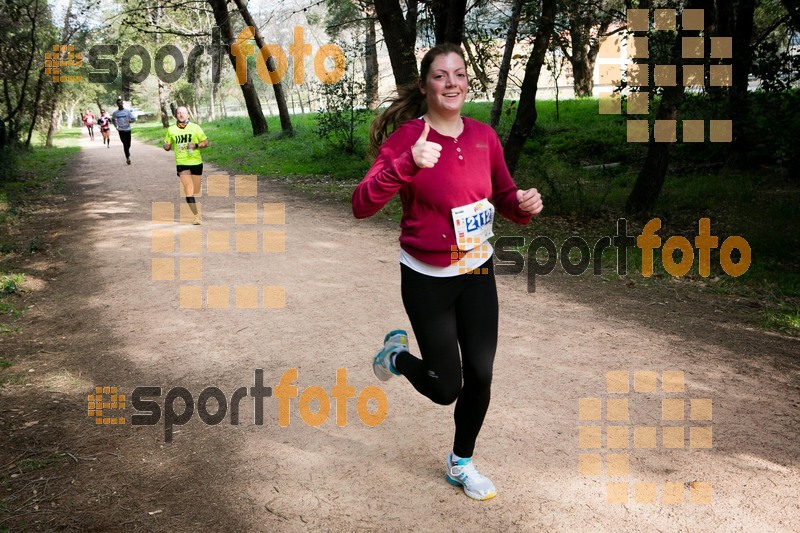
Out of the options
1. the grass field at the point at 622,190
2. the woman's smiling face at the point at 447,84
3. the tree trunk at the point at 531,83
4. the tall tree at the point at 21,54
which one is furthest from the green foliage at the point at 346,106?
the woman's smiling face at the point at 447,84

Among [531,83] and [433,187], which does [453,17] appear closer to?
[531,83]

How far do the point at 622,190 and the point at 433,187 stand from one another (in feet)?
34.1

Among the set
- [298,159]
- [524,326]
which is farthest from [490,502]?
[298,159]

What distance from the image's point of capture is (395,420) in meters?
4.55

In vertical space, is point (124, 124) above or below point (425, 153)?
above

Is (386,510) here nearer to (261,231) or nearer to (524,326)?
(524,326)

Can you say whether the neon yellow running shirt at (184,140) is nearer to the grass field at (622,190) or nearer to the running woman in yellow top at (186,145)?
the running woman in yellow top at (186,145)

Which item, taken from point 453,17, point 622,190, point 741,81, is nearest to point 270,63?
point 453,17

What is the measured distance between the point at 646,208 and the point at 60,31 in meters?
29.6

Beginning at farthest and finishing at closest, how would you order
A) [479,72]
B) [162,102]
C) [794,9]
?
1. [162,102]
2. [479,72]
3. [794,9]

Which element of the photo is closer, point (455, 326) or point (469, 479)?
point (455, 326)

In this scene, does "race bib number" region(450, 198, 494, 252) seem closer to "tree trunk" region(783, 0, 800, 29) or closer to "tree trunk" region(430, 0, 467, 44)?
"tree trunk" region(783, 0, 800, 29)

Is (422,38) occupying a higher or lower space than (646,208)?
higher

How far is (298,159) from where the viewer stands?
19.2 m
